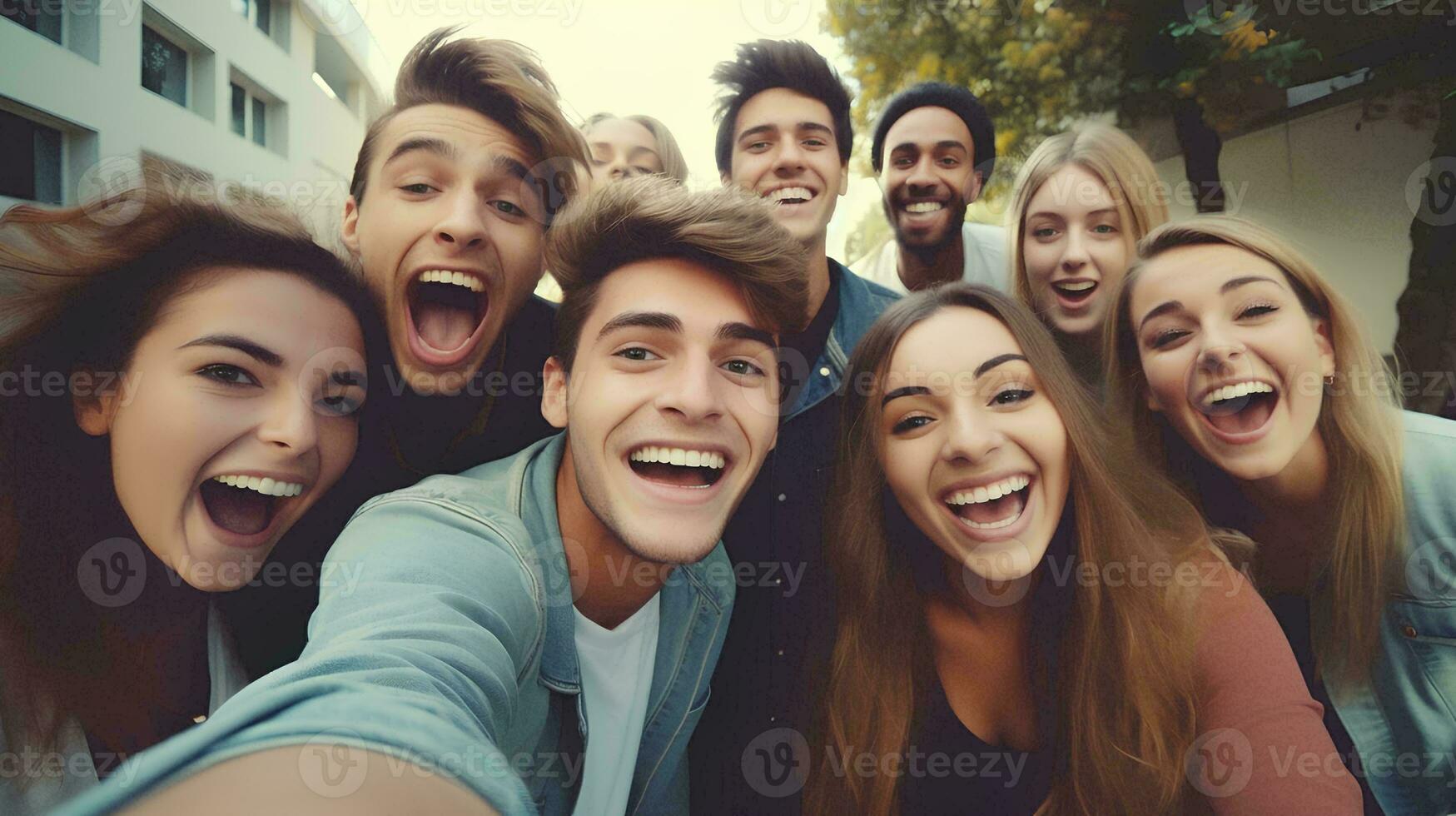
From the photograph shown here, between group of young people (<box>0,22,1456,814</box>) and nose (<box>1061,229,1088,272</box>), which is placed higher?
nose (<box>1061,229,1088,272</box>)

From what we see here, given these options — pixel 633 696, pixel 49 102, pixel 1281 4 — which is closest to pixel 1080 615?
pixel 633 696

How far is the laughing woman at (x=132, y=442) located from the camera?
55.5 inches

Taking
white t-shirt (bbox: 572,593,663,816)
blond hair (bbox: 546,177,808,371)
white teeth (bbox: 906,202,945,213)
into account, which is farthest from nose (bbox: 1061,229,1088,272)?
white t-shirt (bbox: 572,593,663,816)

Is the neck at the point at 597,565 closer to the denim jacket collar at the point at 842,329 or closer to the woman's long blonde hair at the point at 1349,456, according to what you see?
the denim jacket collar at the point at 842,329

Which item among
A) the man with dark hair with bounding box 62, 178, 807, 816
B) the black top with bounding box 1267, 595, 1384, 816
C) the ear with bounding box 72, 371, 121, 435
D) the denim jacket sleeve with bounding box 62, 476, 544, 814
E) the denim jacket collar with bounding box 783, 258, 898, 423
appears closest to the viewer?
the denim jacket sleeve with bounding box 62, 476, 544, 814

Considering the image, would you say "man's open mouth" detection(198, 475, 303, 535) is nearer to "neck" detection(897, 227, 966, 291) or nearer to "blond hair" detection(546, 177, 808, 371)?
"blond hair" detection(546, 177, 808, 371)

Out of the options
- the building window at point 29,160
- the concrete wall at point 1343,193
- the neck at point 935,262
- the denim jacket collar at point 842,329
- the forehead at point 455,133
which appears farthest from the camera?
the neck at point 935,262

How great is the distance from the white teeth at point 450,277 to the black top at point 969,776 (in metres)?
1.56

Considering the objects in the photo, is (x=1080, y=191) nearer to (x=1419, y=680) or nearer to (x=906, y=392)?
(x=906, y=392)

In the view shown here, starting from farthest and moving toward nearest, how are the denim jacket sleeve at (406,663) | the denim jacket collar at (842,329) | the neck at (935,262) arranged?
the neck at (935,262), the denim jacket collar at (842,329), the denim jacket sleeve at (406,663)

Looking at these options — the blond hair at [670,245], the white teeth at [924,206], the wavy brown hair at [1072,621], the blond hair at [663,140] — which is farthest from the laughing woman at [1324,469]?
the blond hair at [663,140]

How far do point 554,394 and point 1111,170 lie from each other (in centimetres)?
171

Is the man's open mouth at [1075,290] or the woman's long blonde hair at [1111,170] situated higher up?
the woman's long blonde hair at [1111,170]

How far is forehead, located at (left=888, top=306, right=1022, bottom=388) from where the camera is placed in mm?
1640
